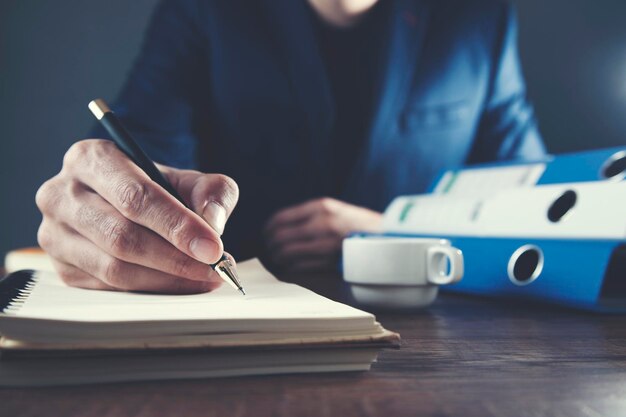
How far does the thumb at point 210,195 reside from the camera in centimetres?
46

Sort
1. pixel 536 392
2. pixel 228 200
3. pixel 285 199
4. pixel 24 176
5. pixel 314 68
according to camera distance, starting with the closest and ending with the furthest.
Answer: pixel 536 392
pixel 228 200
pixel 314 68
pixel 285 199
pixel 24 176

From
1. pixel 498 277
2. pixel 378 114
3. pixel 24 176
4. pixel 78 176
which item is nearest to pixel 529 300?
pixel 498 277

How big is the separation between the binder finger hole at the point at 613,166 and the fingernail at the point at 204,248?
0.42 metres

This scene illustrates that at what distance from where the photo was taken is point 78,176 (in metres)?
0.50

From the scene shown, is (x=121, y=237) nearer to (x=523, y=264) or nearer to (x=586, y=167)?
(x=523, y=264)

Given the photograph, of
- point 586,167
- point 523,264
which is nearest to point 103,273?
point 523,264

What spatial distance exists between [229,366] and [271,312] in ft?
0.12

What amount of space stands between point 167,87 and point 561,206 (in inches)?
34.7

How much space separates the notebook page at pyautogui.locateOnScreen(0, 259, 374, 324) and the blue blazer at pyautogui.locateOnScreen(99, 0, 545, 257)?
0.77 meters

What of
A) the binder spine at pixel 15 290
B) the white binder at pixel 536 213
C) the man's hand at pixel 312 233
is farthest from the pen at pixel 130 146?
the man's hand at pixel 312 233

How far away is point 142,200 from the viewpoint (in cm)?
43

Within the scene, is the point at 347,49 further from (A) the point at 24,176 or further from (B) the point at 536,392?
(B) the point at 536,392

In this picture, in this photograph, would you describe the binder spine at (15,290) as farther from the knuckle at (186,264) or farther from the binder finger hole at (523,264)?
the binder finger hole at (523,264)

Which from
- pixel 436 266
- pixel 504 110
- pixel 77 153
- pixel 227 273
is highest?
pixel 77 153
